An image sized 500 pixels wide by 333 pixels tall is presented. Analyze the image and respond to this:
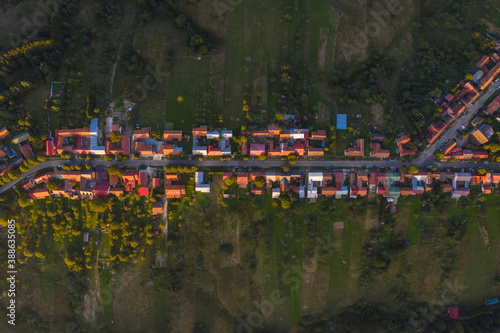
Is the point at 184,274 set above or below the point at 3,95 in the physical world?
below

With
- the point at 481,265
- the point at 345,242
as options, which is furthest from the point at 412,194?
the point at 481,265

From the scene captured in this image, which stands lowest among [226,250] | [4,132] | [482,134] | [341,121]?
[226,250]

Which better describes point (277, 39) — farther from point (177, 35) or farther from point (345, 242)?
point (345, 242)

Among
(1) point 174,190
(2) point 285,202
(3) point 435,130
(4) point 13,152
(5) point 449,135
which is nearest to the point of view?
(2) point 285,202

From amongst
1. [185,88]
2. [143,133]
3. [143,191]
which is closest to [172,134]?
[143,133]

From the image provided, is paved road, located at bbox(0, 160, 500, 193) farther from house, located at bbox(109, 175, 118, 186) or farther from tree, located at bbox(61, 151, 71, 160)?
house, located at bbox(109, 175, 118, 186)

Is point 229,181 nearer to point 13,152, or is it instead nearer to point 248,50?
point 248,50

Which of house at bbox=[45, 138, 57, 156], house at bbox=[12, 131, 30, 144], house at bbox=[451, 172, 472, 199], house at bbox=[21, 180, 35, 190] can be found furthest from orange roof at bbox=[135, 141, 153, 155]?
house at bbox=[451, 172, 472, 199]
